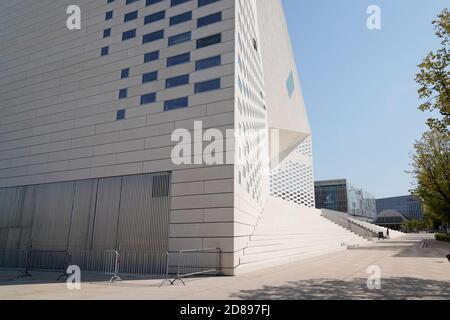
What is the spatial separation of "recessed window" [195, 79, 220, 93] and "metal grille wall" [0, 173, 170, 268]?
536cm

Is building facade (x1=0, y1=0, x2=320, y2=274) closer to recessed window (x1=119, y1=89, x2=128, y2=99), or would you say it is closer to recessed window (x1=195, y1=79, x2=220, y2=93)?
recessed window (x1=195, y1=79, x2=220, y2=93)

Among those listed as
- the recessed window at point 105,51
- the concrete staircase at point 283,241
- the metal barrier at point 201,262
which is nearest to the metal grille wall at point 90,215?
the metal barrier at point 201,262

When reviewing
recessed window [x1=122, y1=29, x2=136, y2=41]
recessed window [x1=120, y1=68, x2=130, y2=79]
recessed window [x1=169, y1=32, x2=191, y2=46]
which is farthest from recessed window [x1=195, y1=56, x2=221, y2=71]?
recessed window [x1=122, y1=29, x2=136, y2=41]

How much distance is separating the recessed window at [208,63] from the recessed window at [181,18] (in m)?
3.49

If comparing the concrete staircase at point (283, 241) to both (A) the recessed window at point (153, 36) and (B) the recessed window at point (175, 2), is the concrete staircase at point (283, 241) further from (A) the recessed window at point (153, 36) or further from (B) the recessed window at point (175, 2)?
(B) the recessed window at point (175, 2)

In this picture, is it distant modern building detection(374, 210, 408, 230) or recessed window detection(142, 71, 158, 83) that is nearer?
recessed window detection(142, 71, 158, 83)

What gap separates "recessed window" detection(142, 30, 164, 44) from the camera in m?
19.4

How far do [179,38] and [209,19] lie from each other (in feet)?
7.41

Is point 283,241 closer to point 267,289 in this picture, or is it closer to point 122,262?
point 122,262

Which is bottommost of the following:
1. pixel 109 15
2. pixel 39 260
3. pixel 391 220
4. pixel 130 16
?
pixel 39 260

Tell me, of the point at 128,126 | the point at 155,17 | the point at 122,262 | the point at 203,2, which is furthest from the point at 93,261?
the point at 203,2

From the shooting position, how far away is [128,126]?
18.6 m

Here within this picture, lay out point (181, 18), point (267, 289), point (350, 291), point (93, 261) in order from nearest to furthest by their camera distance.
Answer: point (350, 291)
point (267, 289)
point (93, 261)
point (181, 18)
